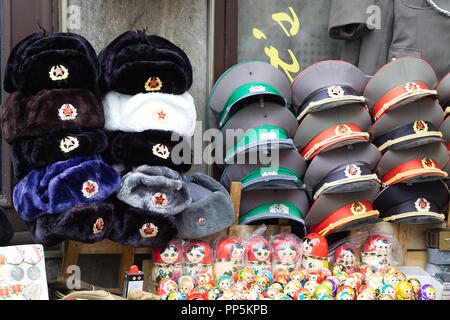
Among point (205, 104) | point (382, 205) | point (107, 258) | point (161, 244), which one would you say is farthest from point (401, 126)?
point (107, 258)

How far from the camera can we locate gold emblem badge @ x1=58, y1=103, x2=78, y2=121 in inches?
97.3

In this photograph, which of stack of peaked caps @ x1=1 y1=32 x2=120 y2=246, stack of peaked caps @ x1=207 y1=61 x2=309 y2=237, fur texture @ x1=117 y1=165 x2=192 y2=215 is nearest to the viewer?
stack of peaked caps @ x1=1 y1=32 x2=120 y2=246

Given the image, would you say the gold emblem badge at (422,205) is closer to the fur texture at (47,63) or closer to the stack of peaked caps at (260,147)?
the stack of peaked caps at (260,147)

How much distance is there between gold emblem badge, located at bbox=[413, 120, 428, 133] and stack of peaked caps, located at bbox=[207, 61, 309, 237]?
606 millimetres

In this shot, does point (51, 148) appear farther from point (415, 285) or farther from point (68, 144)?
point (415, 285)

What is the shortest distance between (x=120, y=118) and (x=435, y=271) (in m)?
1.82

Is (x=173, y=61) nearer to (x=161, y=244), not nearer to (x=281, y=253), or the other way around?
(x=161, y=244)

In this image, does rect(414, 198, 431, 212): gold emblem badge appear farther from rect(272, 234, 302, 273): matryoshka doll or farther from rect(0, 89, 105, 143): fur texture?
rect(0, 89, 105, 143): fur texture

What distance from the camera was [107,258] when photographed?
3207 mm

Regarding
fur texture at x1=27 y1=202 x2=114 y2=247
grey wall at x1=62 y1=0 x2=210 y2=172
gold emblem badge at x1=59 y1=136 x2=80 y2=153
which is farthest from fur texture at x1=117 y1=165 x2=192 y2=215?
grey wall at x1=62 y1=0 x2=210 y2=172

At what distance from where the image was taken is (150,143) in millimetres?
2609

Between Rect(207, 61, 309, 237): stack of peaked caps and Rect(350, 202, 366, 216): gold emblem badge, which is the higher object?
Rect(207, 61, 309, 237): stack of peaked caps

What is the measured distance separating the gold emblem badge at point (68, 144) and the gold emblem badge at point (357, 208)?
141 cm
